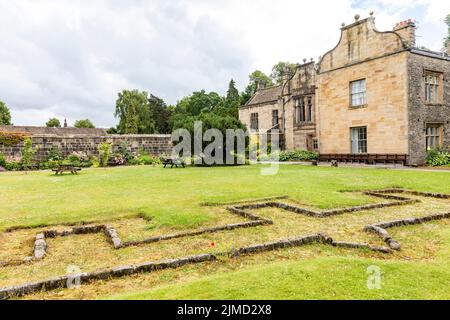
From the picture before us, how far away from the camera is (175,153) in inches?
1077

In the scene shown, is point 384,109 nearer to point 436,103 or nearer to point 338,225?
point 436,103

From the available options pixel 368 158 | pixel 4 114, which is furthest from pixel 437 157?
pixel 4 114

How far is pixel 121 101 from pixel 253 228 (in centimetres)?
6005

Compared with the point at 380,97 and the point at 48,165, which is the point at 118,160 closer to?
the point at 48,165

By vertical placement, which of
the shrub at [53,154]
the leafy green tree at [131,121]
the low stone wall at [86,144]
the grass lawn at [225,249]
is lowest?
the grass lawn at [225,249]

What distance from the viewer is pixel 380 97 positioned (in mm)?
23594

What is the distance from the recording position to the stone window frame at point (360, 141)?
82.4 ft

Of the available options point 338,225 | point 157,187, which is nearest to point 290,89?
point 157,187

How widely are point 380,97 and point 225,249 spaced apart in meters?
21.8

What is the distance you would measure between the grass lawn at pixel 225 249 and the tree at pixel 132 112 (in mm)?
50548

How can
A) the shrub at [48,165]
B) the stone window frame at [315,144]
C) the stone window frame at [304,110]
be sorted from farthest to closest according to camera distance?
the stone window frame at [304,110]
the stone window frame at [315,144]
the shrub at [48,165]

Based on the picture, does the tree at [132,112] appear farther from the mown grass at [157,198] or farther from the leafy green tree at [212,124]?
the mown grass at [157,198]

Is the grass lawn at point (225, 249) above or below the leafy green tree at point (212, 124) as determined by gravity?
below

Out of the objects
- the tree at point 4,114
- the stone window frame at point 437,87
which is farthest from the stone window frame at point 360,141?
the tree at point 4,114
